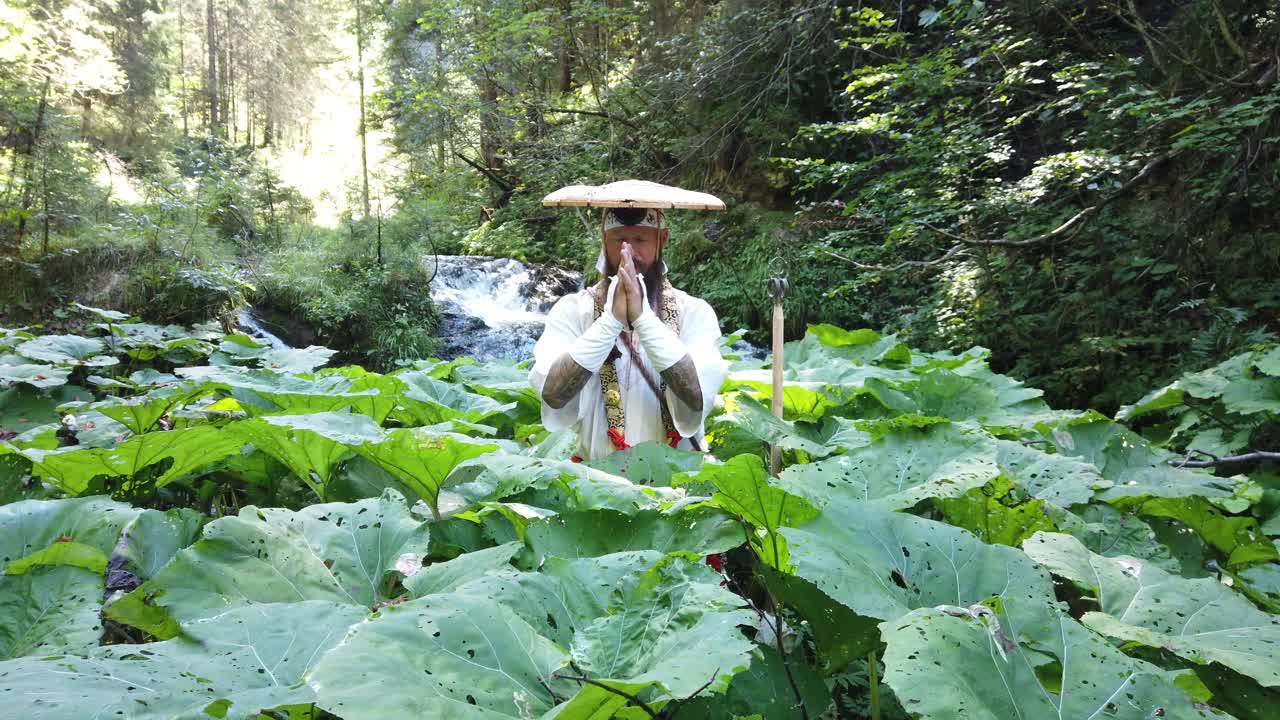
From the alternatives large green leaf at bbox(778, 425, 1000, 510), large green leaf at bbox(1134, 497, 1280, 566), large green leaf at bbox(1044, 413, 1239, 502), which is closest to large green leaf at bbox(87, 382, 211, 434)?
large green leaf at bbox(778, 425, 1000, 510)

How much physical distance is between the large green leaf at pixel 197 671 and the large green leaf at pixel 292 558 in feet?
0.49

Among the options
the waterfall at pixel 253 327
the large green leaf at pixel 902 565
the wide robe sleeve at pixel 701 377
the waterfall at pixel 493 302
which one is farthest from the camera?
the waterfall at pixel 493 302

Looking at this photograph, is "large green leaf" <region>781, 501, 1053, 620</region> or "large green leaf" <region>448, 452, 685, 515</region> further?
"large green leaf" <region>448, 452, 685, 515</region>

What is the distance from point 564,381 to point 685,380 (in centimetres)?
43

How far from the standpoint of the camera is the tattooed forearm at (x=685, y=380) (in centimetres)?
229

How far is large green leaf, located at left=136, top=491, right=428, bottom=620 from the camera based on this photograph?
0.96m

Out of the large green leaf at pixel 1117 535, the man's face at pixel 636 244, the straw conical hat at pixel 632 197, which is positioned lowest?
the large green leaf at pixel 1117 535

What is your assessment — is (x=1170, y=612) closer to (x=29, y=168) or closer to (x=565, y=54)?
(x=29, y=168)

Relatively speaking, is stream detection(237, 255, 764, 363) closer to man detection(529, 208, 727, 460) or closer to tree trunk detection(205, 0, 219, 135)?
man detection(529, 208, 727, 460)

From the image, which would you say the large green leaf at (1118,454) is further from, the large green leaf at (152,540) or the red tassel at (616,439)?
the large green leaf at (152,540)

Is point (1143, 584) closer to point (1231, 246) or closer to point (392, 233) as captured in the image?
point (1231, 246)

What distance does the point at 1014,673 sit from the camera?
759 mm

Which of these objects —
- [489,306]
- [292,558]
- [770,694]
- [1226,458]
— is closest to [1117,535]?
[770,694]

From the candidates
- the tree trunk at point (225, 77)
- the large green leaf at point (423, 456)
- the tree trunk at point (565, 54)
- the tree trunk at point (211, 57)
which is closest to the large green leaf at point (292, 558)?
the large green leaf at point (423, 456)
